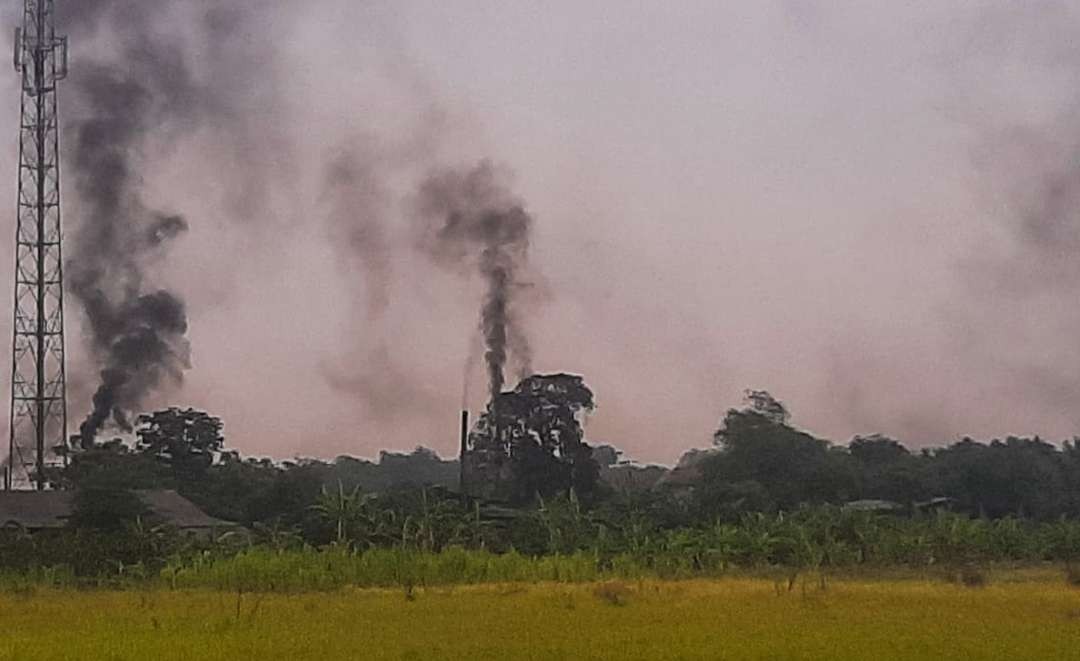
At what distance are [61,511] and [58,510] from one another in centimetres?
9

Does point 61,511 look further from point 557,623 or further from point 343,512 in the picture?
point 557,623

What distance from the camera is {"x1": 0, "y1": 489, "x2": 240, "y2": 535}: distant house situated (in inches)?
1539

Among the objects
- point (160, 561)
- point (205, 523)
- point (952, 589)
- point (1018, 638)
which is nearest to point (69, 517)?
point (205, 523)

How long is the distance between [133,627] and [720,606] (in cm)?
844

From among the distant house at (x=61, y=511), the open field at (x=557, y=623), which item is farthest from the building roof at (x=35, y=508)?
the open field at (x=557, y=623)

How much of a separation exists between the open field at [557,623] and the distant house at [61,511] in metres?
12.7

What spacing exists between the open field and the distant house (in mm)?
12744

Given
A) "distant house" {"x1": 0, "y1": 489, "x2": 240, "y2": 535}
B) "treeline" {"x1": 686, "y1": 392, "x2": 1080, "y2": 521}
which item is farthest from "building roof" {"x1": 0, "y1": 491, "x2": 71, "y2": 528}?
"treeline" {"x1": 686, "y1": 392, "x2": 1080, "y2": 521}

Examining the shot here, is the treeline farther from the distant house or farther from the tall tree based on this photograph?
the distant house

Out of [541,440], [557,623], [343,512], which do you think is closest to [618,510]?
[541,440]

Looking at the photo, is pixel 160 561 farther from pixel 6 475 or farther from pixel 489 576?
pixel 6 475

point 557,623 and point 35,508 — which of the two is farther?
point 35,508

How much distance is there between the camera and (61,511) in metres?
40.3

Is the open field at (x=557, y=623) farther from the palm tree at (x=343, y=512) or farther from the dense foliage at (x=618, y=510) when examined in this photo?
the palm tree at (x=343, y=512)
